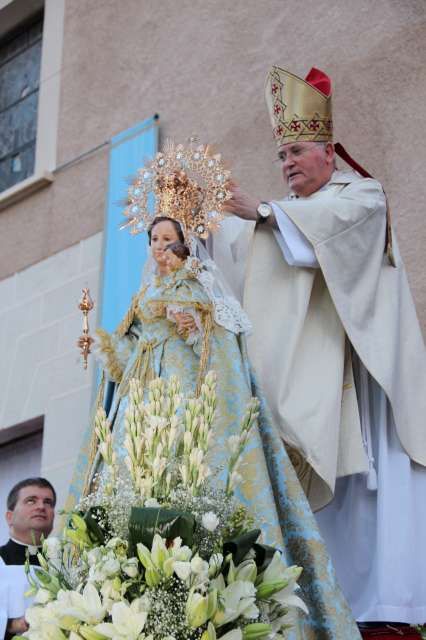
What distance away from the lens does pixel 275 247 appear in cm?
518

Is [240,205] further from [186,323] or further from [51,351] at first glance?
[51,351]

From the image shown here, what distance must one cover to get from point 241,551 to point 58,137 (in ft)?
19.0

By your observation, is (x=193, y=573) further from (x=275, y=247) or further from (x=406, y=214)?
(x=406, y=214)

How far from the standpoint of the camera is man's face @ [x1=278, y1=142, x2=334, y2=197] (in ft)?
17.6

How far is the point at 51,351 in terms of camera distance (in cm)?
779

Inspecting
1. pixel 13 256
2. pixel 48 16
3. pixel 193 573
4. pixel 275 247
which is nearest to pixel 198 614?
pixel 193 573

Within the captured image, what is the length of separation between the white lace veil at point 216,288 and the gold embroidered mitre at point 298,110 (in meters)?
0.80

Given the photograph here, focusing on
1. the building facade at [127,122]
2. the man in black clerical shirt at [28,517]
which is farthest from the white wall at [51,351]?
the man in black clerical shirt at [28,517]

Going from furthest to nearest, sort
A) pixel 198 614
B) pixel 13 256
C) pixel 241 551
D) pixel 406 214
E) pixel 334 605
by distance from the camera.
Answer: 1. pixel 13 256
2. pixel 406 214
3. pixel 334 605
4. pixel 241 551
5. pixel 198 614

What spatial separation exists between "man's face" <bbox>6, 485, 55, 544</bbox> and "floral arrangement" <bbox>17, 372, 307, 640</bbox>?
5.53 ft

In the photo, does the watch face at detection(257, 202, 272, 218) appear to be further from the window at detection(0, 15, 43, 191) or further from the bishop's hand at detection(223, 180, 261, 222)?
the window at detection(0, 15, 43, 191)

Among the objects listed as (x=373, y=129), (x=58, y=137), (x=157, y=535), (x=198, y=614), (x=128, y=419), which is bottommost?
(x=198, y=614)

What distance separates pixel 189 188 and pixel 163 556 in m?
2.15

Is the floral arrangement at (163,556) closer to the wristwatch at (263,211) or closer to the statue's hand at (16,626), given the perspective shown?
the statue's hand at (16,626)
